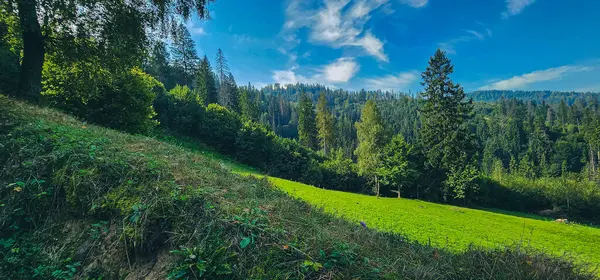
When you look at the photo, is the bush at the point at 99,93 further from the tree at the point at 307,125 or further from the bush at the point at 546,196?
the bush at the point at 546,196

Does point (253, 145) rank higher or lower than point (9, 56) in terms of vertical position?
lower

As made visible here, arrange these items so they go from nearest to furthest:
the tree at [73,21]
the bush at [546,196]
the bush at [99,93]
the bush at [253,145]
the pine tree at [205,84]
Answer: the tree at [73,21], the bush at [99,93], the bush at [253,145], the bush at [546,196], the pine tree at [205,84]

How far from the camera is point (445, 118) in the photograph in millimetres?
32281

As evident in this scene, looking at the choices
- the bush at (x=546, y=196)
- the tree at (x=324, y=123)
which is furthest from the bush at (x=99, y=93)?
the bush at (x=546, y=196)

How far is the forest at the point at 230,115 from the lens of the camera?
30.9 ft

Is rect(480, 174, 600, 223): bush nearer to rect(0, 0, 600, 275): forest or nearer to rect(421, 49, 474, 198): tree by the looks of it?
rect(0, 0, 600, 275): forest

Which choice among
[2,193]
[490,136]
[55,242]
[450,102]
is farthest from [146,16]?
[490,136]

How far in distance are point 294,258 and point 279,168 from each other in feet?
111

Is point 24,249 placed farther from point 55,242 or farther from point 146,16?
point 146,16

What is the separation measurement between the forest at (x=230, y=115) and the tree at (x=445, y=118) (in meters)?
0.13

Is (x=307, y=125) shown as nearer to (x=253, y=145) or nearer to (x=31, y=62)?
(x=253, y=145)

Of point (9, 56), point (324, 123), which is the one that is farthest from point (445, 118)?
point (9, 56)

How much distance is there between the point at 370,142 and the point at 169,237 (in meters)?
31.7

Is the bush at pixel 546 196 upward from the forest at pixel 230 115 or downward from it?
downward
